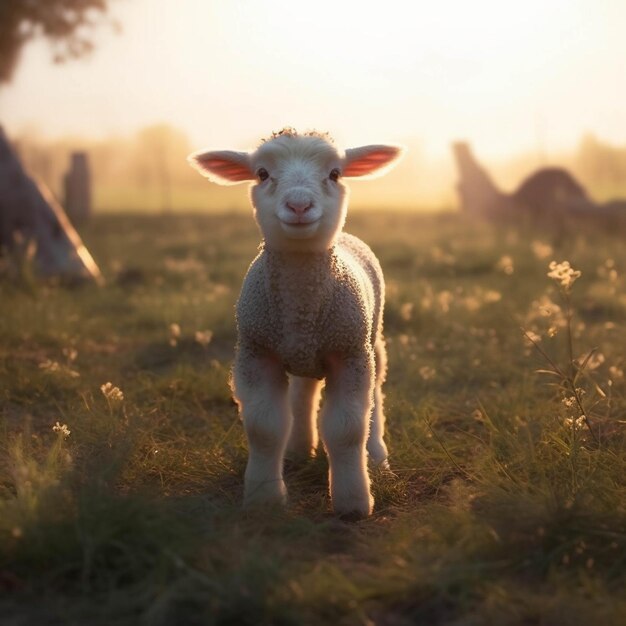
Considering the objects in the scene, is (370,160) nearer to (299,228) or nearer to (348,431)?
(299,228)

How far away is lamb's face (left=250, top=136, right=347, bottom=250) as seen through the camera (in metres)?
3.78

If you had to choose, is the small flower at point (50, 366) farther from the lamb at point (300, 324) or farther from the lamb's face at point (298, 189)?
the lamb's face at point (298, 189)

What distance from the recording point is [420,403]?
5.65 metres

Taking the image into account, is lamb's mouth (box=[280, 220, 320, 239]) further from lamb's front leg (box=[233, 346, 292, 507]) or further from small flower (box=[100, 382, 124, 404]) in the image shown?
small flower (box=[100, 382, 124, 404])

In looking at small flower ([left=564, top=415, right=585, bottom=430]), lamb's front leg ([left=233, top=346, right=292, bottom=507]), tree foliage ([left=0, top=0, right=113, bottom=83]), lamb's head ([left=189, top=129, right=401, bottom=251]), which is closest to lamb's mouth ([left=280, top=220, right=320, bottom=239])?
lamb's head ([left=189, top=129, right=401, bottom=251])

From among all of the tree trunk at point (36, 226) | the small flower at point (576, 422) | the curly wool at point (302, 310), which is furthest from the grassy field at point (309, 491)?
the tree trunk at point (36, 226)

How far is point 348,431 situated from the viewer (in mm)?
4051

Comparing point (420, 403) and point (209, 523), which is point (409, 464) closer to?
point (420, 403)

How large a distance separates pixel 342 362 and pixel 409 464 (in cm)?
88

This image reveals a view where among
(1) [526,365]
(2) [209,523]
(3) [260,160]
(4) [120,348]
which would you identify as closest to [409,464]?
(2) [209,523]

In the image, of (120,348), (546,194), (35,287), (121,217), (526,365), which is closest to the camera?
(526,365)

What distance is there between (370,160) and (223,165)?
27.1 inches

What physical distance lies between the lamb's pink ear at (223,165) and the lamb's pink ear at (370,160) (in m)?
0.46

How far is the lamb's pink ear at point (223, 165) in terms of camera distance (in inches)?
165
